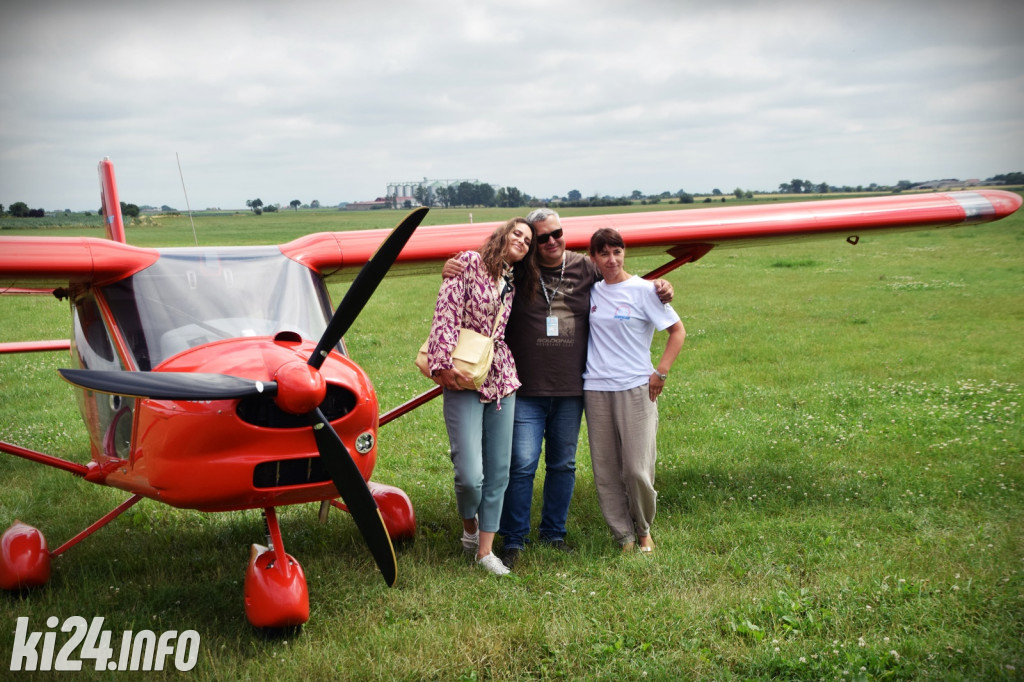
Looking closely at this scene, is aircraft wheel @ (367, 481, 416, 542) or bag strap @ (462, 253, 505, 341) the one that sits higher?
bag strap @ (462, 253, 505, 341)

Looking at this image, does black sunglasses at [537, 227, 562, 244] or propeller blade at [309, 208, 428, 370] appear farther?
black sunglasses at [537, 227, 562, 244]

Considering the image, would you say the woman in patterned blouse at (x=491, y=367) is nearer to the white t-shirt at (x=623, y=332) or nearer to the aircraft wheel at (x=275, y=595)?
the white t-shirt at (x=623, y=332)

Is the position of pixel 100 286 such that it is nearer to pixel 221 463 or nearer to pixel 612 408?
pixel 221 463

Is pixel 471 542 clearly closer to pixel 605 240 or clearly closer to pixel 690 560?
pixel 690 560

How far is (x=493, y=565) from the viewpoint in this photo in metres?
4.79

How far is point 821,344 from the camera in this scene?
39.2ft

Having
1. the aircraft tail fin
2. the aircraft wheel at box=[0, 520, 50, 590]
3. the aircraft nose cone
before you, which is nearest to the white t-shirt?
the aircraft nose cone

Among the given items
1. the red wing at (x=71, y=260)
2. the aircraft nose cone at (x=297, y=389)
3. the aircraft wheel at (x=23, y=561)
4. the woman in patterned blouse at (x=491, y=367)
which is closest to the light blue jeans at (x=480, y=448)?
the woman in patterned blouse at (x=491, y=367)

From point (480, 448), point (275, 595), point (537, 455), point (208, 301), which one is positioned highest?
point (208, 301)

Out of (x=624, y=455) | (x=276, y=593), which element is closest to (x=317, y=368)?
(x=276, y=593)

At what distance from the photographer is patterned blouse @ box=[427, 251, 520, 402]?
450 cm

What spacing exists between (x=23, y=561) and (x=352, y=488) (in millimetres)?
2402

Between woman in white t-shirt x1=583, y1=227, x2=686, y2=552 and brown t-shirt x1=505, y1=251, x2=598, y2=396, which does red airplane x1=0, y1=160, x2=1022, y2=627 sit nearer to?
brown t-shirt x1=505, y1=251, x2=598, y2=396

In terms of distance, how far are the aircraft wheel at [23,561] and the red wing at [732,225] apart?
8.15ft
